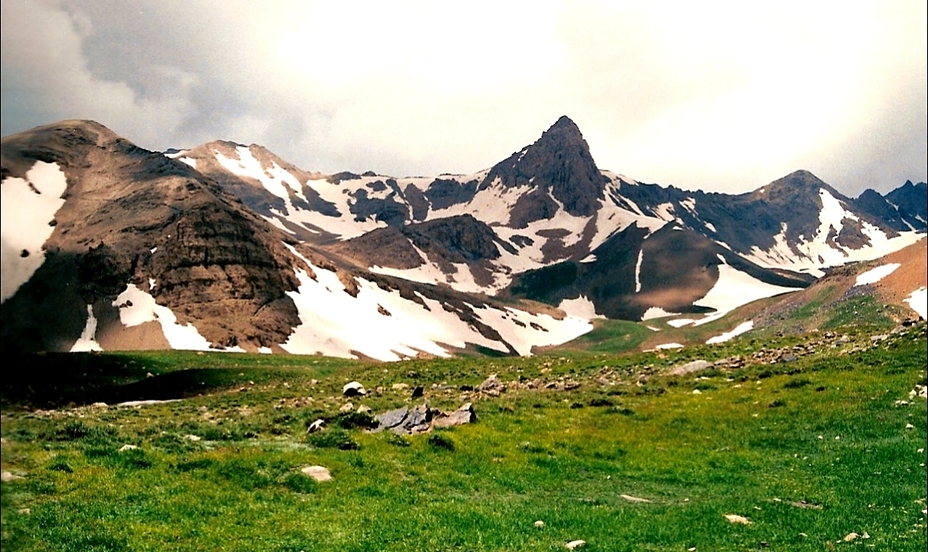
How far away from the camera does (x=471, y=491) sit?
18.3 meters

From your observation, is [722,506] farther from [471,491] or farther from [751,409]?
[751,409]

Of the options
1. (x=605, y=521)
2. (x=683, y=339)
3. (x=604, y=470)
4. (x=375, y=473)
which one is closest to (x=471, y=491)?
(x=375, y=473)

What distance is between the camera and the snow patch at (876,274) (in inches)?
4205

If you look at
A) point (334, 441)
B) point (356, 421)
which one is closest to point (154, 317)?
point (356, 421)

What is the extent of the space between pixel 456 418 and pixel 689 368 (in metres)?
26.3

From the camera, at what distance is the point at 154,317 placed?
120 metres

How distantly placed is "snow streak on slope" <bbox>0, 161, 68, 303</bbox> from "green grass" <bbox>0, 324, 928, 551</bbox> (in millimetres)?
580

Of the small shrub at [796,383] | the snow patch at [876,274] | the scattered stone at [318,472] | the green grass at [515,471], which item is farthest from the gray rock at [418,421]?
the snow patch at [876,274]

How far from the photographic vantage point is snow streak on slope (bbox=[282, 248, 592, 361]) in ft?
445

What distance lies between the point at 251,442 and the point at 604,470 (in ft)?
41.6

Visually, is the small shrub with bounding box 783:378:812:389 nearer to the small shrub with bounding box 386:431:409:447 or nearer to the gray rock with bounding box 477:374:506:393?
the gray rock with bounding box 477:374:506:393

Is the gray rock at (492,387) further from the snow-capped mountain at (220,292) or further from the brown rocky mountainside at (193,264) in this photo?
the brown rocky mountainside at (193,264)

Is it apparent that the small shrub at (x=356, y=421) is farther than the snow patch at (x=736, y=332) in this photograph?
No

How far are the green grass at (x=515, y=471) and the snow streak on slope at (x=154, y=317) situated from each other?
272 ft
